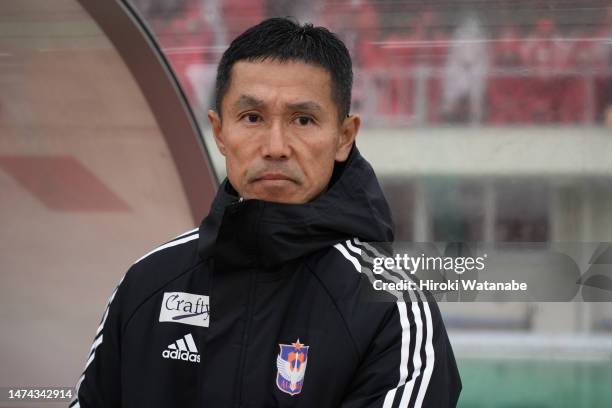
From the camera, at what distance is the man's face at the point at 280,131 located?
1.12 m

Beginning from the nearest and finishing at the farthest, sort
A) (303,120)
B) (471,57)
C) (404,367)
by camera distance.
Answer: (404,367)
(303,120)
(471,57)

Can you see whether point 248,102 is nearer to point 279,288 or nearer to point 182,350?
point 279,288

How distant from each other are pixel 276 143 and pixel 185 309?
0.28 m

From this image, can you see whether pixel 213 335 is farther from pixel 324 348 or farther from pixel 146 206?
pixel 146 206

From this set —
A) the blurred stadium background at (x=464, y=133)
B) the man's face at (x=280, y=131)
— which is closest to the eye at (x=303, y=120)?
the man's face at (x=280, y=131)

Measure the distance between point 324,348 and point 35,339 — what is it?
63.9 inches

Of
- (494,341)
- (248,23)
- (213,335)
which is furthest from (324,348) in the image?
(248,23)

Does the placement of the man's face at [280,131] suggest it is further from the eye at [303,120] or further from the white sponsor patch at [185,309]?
the white sponsor patch at [185,309]

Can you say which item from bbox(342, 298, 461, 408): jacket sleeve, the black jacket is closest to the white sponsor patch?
the black jacket

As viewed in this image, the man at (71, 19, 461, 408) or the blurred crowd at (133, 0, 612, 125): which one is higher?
the blurred crowd at (133, 0, 612, 125)

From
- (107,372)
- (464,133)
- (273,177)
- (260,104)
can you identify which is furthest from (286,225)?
(464,133)

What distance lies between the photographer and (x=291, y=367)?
3.50ft

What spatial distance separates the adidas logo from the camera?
1137mm

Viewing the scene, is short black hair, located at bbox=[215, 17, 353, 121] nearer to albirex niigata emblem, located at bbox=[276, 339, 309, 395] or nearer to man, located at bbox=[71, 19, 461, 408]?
man, located at bbox=[71, 19, 461, 408]
